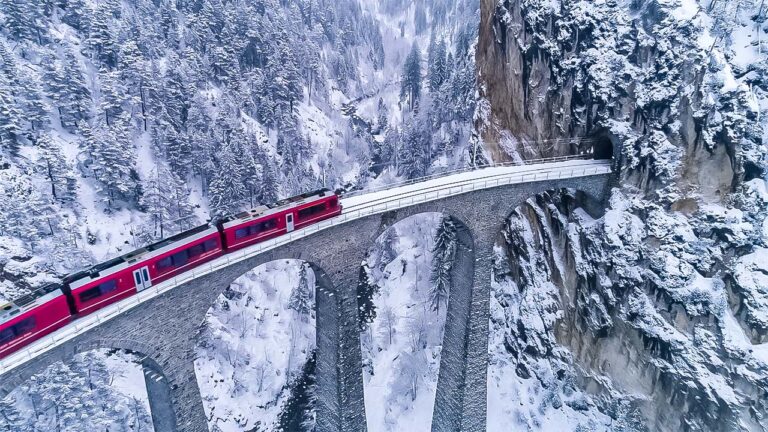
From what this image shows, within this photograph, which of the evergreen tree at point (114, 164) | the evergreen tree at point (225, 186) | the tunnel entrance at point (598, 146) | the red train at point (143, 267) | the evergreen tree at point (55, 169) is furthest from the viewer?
the evergreen tree at point (225, 186)

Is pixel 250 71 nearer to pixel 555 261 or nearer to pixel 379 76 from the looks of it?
pixel 379 76

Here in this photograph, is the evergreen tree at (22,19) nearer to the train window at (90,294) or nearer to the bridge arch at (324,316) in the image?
the bridge arch at (324,316)

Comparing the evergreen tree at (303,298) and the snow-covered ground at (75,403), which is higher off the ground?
the evergreen tree at (303,298)

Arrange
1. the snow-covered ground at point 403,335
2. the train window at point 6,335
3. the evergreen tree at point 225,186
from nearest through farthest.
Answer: the train window at point 6,335 → the snow-covered ground at point 403,335 → the evergreen tree at point 225,186

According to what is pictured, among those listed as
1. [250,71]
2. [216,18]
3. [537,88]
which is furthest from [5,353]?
[216,18]

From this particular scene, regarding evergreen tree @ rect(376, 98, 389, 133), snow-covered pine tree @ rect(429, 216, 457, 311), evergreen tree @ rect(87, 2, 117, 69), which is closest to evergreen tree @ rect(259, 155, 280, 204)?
snow-covered pine tree @ rect(429, 216, 457, 311)

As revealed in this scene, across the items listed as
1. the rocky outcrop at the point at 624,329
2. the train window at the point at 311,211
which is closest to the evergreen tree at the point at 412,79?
the rocky outcrop at the point at 624,329

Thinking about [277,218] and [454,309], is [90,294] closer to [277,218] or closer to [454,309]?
[277,218]

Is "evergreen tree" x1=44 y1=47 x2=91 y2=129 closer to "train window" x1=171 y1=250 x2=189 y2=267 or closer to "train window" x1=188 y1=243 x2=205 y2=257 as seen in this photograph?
"train window" x1=188 y1=243 x2=205 y2=257
